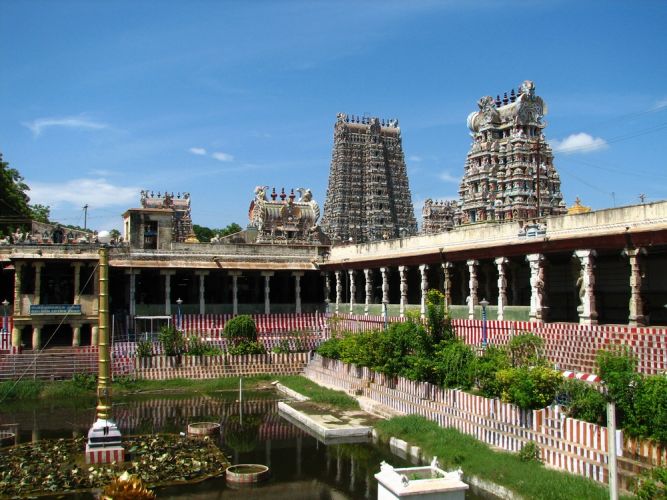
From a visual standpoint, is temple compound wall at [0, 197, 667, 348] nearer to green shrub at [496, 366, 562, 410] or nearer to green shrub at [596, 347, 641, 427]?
green shrub at [496, 366, 562, 410]

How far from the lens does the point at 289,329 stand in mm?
35812

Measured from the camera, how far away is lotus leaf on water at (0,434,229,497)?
16094 millimetres

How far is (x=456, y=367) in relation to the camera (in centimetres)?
2011

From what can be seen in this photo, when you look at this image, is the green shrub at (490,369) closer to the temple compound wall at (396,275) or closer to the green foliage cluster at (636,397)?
the temple compound wall at (396,275)

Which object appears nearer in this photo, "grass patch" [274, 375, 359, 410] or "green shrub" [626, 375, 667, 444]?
Result: "green shrub" [626, 375, 667, 444]

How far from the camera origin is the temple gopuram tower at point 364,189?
226 ft

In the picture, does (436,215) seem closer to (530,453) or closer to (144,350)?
(144,350)

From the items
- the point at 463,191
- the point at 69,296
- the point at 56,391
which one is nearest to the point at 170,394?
the point at 56,391

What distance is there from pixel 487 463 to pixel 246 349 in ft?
59.9

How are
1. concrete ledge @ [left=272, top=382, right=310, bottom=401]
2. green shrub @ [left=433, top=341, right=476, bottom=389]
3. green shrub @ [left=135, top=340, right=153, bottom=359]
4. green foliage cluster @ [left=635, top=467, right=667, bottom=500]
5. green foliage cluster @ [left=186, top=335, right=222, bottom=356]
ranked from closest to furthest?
green foliage cluster @ [left=635, top=467, right=667, bottom=500] < green shrub @ [left=433, top=341, right=476, bottom=389] < concrete ledge @ [left=272, top=382, right=310, bottom=401] < green shrub @ [left=135, top=340, right=153, bottom=359] < green foliage cluster @ [left=186, top=335, right=222, bottom=356]

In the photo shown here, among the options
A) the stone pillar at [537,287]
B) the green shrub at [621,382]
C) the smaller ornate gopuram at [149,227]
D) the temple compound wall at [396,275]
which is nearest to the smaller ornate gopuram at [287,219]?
the temple compound wall at [396,275]

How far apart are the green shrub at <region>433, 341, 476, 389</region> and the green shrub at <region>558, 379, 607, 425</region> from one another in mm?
3881

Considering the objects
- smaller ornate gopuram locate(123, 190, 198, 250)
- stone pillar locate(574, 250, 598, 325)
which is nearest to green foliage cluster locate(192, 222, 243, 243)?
smaller ornate gopuram locate(123, 190, 198, 250)

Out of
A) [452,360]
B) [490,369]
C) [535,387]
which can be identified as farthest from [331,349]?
[535,387]
